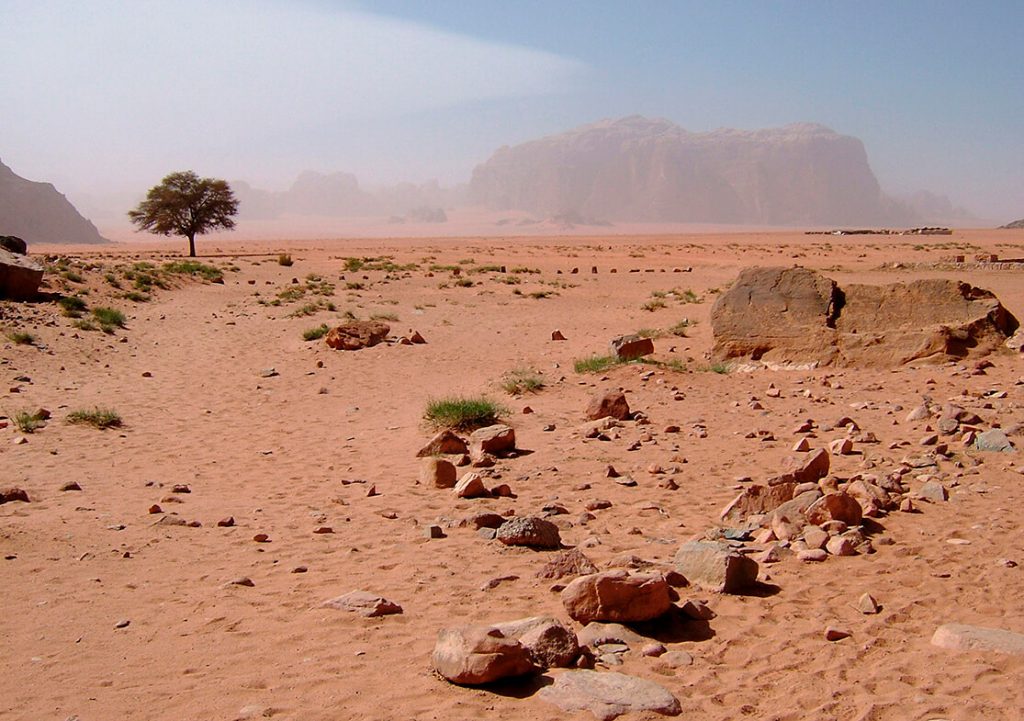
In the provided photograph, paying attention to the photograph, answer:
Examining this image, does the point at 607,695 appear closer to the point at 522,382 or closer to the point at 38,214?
the point at 522,382

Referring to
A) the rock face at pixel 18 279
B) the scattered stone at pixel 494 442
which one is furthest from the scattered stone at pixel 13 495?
the rock face at pixel 18 279

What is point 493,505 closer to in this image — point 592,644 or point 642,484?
point 642,484

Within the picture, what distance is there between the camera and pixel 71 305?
19125 mm

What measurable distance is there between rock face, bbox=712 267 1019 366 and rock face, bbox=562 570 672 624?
894 cm

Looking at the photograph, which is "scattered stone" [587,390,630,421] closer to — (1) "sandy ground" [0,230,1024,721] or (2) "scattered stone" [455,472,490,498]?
(1) "sandy ground" [0,230,1024,721]

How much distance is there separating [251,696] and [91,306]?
18.8 metres

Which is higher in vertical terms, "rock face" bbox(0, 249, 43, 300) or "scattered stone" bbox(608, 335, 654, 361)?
"rock face" bbox(0, 249, 43, 300)

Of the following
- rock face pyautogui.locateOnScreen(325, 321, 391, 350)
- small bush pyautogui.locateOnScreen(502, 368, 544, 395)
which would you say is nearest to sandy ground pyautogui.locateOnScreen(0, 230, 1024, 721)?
small bush pyautogui.locateOnScreen(502, 368, 544, 395)

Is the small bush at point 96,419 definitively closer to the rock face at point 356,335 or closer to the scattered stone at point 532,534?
the rock face at point 356,335

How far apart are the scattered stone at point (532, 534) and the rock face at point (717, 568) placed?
969 millimetres

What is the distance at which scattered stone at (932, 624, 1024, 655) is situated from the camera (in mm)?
4172

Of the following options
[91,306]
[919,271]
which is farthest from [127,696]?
[919,271]

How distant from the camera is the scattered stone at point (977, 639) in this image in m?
4.17

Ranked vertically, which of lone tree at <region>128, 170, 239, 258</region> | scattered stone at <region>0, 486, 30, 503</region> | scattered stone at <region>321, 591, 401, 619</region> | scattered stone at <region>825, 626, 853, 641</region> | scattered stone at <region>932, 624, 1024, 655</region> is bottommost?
scattered stone at <region>0, 486, 30, 503</region>
